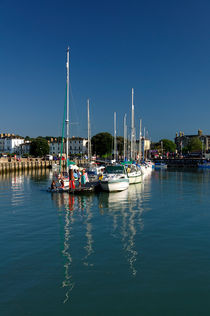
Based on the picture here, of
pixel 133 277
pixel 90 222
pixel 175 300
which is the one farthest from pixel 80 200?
pixel 175 300

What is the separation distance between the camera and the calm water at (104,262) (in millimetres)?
9922

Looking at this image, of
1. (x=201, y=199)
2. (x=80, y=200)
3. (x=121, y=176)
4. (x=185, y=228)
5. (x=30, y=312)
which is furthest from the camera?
(x=121, y=176)

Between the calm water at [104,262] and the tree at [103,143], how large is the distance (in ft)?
438

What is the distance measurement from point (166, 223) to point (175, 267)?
8.37 metres

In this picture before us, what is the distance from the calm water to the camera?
9.92m

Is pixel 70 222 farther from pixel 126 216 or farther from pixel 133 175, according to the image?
pixel 133 175

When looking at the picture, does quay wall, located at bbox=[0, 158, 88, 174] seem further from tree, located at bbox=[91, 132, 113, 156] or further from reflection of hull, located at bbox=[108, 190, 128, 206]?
tree, located at bbox=[91, 132, 113, 156]

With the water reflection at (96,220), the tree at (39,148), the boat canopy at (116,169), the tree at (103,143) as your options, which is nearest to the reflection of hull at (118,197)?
the water reflection at (96,220)

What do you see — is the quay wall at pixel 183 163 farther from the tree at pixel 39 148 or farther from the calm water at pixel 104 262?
the calm water at pixel 104 262

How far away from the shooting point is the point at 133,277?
38.8 feet

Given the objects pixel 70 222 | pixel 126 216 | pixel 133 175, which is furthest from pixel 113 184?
pixel 70 222

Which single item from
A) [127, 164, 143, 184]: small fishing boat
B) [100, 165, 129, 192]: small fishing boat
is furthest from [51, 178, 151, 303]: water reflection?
[127, 164, 143, 184]: small fishing boat

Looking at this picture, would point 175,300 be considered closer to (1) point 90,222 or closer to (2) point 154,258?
(2) point 154,258

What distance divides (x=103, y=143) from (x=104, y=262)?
146 meters
